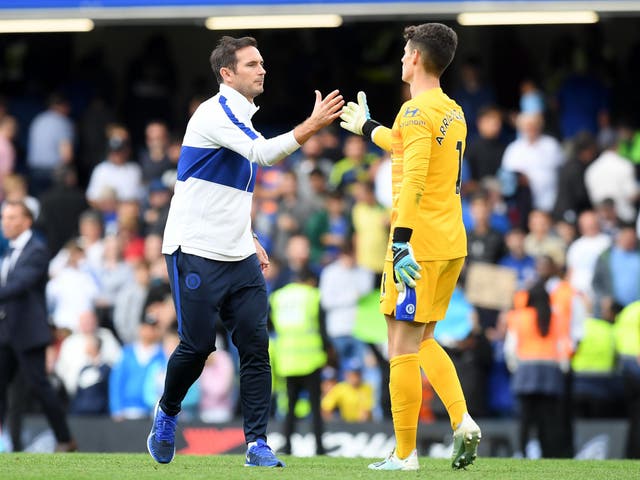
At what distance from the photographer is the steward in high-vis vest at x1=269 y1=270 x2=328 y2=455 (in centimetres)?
1359

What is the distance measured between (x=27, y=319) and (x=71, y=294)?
375 cm

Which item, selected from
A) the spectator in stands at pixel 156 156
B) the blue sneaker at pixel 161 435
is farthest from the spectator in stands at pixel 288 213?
the blue sneaker at pixel 161 435

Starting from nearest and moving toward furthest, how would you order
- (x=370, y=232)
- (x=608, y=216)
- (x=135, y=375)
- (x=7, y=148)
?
(x=135, y=375)
(x=608, y=216)
(x=370, y=232)
(x=7, y=148)

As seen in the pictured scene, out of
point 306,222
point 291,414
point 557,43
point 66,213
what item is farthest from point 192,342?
point 557,43

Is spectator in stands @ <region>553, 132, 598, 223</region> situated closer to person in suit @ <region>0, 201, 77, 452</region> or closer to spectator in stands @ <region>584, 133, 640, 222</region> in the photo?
spectator in stands @ <region>584, 133, 640, 222</region>

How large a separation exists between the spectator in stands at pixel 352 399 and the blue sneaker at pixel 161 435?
6287 millimetres

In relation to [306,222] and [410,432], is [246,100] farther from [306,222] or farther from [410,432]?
[306,222]

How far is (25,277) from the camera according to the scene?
Result: 11594mm

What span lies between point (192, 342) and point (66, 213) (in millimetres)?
9325

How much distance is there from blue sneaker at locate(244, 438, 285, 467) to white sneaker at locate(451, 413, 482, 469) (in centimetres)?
97

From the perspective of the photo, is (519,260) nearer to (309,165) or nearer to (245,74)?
(309,165)

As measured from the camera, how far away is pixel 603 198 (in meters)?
15.2

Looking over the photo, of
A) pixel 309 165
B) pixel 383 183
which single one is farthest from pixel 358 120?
pixel 309 165

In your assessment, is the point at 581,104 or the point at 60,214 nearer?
the point at 60,214
